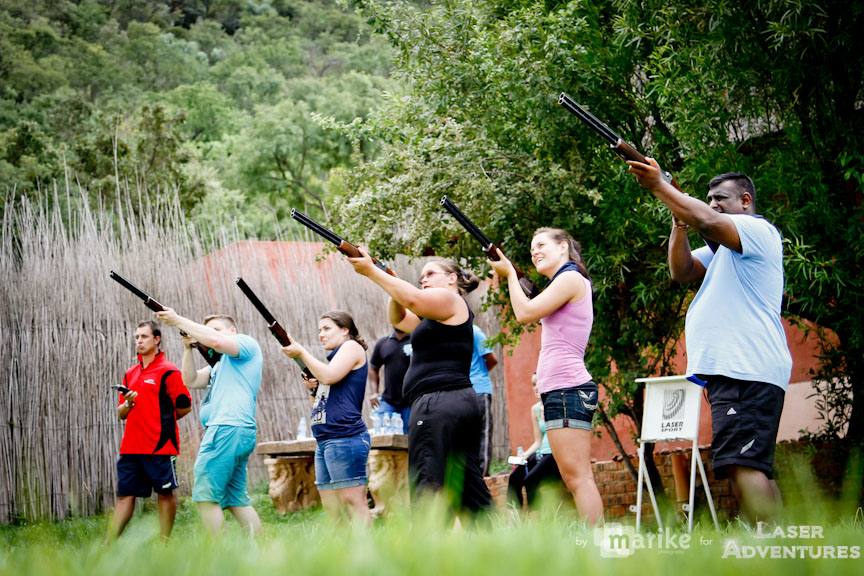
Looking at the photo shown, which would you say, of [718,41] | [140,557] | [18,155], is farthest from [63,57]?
[140,557]

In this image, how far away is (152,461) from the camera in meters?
5.87

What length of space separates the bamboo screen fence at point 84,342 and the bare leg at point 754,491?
4.99m

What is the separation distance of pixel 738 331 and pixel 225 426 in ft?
10.8

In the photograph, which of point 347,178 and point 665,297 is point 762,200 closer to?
point 665,297

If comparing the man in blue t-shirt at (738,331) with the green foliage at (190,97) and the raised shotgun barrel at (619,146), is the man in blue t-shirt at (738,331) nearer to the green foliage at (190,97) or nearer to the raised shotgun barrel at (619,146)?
the raised shotgun barrel at (619,146)

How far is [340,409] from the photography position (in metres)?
5.11

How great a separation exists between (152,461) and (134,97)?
27.9 metres

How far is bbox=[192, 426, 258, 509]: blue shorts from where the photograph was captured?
5211 millimetres

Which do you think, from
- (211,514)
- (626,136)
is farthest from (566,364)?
(626,136)

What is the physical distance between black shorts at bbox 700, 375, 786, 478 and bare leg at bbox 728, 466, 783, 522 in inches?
1.2

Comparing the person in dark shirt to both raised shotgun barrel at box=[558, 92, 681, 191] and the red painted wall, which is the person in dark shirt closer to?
the red painted wall

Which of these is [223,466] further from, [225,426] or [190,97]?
[190,97]

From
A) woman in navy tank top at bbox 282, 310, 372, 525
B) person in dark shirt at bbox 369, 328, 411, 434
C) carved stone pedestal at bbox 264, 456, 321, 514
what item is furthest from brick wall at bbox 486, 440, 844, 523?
woman in navy tank top at bbox 282, 310, 372, 525

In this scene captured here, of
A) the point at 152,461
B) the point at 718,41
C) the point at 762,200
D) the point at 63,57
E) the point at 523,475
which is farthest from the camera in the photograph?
the point at 63,57
